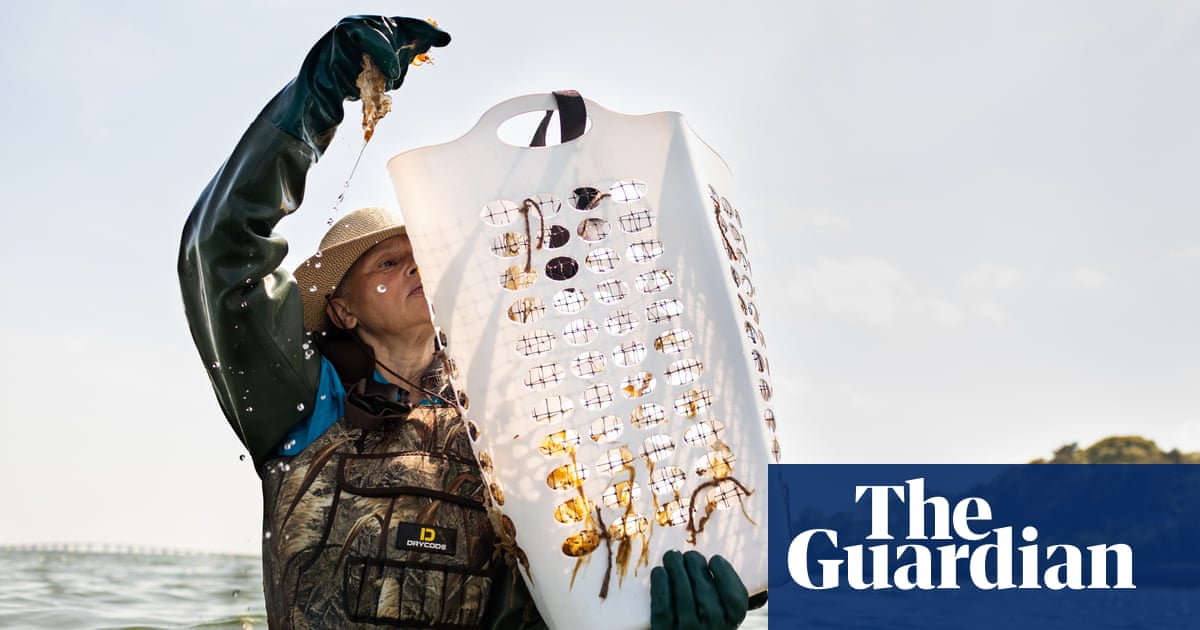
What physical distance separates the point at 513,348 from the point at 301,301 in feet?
2.28

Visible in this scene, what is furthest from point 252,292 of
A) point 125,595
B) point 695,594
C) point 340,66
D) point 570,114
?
point 125,595

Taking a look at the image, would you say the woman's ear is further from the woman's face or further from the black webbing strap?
the black webbing strap

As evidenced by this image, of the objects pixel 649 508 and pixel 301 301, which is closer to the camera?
pixel 649 508

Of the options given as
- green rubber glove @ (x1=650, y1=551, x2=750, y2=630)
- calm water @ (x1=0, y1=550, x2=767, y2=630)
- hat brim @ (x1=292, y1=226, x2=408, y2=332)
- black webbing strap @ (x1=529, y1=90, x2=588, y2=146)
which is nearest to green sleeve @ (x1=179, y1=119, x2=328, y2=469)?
hat brim @ (x1=292, y1=226, x2=408, y2=332)

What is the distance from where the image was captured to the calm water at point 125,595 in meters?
8.29

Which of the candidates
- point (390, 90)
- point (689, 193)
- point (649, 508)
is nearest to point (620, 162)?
point (689, 193)

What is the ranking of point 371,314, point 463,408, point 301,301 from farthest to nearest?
point 371,314 < point 301,301 < point 463,408

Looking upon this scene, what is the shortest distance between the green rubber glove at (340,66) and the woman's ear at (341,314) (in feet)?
1.95

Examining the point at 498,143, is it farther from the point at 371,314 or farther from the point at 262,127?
the point at 371,314

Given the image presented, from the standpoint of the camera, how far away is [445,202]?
1796mm

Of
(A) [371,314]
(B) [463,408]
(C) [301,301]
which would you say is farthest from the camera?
(A) [371,314]

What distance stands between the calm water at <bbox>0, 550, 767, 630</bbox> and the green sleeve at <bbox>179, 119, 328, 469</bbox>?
13.2ft

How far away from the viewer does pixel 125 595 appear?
10.5 m

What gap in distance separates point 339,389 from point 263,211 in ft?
1.85
